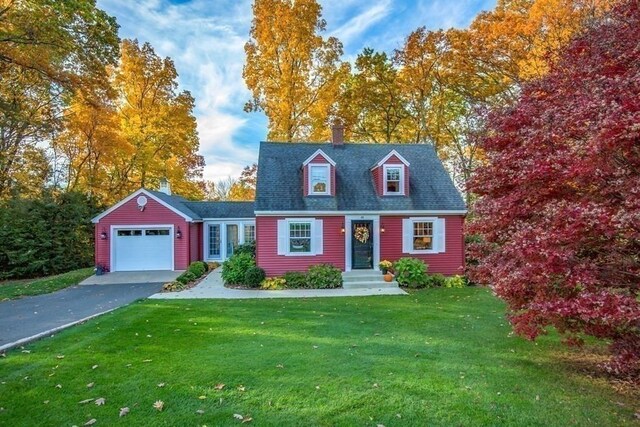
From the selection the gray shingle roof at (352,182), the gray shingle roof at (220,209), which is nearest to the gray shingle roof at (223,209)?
the gray shingle roof at (220,209)

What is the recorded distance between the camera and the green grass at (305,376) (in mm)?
3852

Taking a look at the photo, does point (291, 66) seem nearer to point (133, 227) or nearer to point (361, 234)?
point (361, 234)

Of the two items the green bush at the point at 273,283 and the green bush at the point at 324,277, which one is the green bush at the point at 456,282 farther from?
the green bush at the point at 273,283

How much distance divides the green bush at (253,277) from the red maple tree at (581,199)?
9.29 m

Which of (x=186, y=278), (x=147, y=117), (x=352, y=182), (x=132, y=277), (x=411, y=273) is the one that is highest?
(x=147, y=117)

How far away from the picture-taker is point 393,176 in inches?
593

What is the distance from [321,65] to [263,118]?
14.6 ft

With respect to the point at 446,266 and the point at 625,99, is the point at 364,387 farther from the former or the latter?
the point at 446,266

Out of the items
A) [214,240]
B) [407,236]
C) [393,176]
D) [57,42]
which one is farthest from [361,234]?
[57,42]

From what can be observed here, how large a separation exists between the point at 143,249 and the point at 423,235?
1306cm

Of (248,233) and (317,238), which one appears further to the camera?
(248,233)

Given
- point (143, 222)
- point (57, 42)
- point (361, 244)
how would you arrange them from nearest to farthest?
point (57, 42) < point (361, 244) < point (143, 222)

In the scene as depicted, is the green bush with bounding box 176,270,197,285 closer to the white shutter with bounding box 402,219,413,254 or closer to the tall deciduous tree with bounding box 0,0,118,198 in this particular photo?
the tall deciduous tree with bounding box 0,0,118,198

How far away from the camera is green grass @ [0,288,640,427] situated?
3.85 meters
